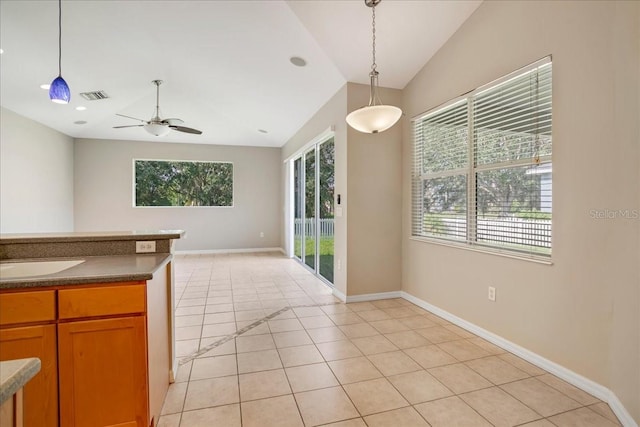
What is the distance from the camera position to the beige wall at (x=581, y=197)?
1.85 m

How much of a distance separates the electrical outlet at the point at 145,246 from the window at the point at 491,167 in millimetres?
2789

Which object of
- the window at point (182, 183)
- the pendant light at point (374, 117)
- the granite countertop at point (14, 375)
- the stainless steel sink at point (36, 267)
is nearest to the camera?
the granite countertop at point (14, 375)

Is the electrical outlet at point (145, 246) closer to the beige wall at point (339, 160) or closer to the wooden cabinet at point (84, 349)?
the wooden cabinet at point (84, 349)

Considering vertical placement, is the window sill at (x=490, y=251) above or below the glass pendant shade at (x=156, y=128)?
below

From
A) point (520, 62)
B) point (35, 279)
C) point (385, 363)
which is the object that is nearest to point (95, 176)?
point (35, 279)

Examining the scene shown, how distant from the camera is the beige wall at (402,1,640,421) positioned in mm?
1854

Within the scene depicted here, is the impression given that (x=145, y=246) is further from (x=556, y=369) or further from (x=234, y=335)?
(x=556, y=369)

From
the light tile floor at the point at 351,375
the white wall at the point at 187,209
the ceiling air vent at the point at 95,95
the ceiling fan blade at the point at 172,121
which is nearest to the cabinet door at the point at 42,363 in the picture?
the light tile floor at the point at 351,375

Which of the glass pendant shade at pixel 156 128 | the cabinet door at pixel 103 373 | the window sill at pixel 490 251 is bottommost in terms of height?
the cabinet door at pixel 103 373

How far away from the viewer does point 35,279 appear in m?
1.45

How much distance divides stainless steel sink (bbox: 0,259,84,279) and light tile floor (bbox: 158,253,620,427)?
103 centimetres

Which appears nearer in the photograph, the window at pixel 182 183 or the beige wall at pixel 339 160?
the beige wall at pixel 339 160

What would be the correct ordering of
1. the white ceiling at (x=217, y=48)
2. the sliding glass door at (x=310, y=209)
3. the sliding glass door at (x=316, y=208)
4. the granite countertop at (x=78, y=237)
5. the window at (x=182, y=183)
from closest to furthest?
the granite countertop at (x=78, y=237) < the white ceiling at (x=217, y=48) < the sliding glass door at (x=316, y=208) < the sliding glass door at (x=310, y=209) < the window at (x=182, y=183)

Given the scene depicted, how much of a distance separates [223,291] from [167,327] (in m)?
2.51
